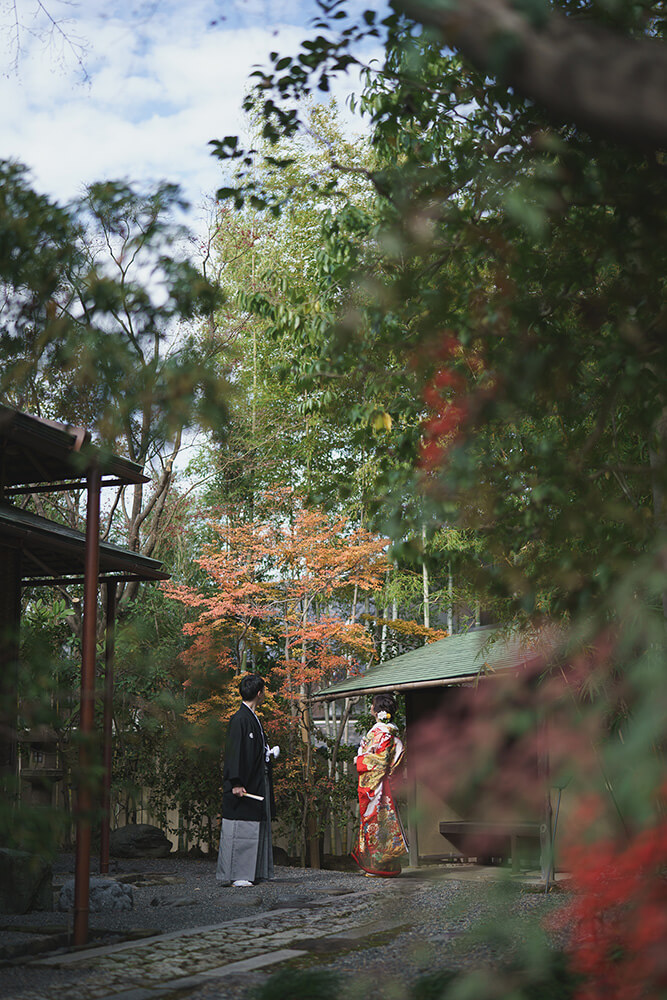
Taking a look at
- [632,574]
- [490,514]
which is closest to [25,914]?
[490,514]

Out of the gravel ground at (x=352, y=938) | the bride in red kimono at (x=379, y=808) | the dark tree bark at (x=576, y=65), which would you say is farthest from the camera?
the bride in red kimono at (x=379, y=808)

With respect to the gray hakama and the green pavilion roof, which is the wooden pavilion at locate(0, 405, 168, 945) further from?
the green pavilion roof

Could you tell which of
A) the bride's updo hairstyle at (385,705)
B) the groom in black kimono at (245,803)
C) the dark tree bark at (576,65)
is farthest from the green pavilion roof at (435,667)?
the dark tree bark at (576,65)

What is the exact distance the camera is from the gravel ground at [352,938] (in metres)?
3.60

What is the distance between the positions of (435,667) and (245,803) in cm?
322

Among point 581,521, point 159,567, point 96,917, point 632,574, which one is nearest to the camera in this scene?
point 632,574

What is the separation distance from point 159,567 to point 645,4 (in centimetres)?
730

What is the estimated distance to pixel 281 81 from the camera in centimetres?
495

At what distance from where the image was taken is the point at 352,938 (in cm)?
616

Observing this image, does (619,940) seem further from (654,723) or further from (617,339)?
(617,339)

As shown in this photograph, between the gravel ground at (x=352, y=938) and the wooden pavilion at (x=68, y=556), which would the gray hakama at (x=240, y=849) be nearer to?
the gravel ground at (x=352, y=938)

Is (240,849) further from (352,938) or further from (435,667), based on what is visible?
(435,667)

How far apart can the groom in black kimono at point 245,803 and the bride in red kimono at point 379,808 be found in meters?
1.36

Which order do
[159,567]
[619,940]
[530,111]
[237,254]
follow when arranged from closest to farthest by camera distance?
[619,940] < [530,111] < [159,567] < [237,254]
